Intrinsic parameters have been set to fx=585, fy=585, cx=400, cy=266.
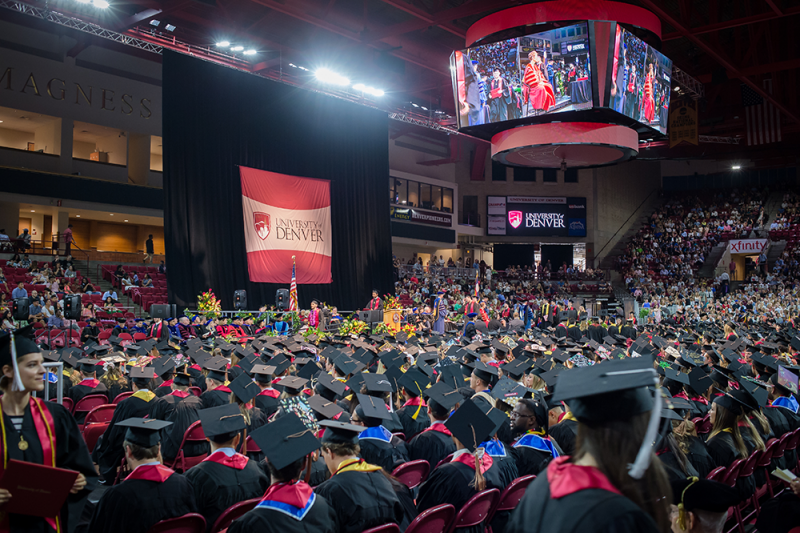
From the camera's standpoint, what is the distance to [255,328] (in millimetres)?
Result: 17328

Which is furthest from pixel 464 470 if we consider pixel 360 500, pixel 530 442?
pixel 530 442

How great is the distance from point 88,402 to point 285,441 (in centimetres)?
461

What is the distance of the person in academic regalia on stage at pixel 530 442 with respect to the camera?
4438 mm

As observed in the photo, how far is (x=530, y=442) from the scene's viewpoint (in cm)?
455

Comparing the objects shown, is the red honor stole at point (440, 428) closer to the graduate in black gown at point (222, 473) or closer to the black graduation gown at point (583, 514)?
the graduate in black gown at point (222, 473)

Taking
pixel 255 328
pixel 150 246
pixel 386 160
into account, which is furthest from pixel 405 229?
pixel 255 328

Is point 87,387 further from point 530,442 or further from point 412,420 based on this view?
point 530,442

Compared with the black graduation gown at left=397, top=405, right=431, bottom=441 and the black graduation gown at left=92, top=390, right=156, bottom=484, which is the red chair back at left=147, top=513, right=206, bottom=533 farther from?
the black graduation gown at left=397, top=405, right=431, bottom=441

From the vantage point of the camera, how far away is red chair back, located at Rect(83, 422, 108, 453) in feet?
18.5

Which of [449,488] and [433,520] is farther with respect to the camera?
[449,488]

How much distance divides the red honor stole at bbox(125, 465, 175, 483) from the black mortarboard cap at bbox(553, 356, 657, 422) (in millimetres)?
2366

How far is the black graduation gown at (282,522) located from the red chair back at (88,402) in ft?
15.3

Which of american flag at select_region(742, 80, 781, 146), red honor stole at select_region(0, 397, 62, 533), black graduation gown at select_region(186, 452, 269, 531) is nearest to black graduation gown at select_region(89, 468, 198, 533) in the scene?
red honor stole at select_region(0, 397, 62, 533)

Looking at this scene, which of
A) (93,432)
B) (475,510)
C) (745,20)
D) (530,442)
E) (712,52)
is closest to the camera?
(475,510)
